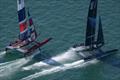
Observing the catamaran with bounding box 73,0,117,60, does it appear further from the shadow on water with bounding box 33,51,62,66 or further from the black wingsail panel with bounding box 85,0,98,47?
the shadow on water with bounding box 33,51,62,66

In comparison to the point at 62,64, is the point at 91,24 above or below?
above

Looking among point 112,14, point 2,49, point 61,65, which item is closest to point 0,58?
point 2,49

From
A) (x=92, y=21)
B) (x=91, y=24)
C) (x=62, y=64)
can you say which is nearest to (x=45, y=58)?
(x=62, y=64)

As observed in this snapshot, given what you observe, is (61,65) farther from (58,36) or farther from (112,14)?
(112,14)

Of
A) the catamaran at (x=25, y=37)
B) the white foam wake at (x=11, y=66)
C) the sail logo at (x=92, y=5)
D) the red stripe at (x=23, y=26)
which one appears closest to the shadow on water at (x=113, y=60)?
the sail logo at (x=92, y=5)

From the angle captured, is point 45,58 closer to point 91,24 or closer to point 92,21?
point 91,24

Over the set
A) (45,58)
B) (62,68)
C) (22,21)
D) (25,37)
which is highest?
(22,21)

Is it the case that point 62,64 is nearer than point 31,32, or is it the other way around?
point 62,64

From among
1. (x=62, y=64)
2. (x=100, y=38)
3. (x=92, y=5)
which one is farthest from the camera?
(x=100, y=38)

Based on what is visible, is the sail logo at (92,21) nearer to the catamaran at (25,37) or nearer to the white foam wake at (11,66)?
the catamaran at (25,37)
